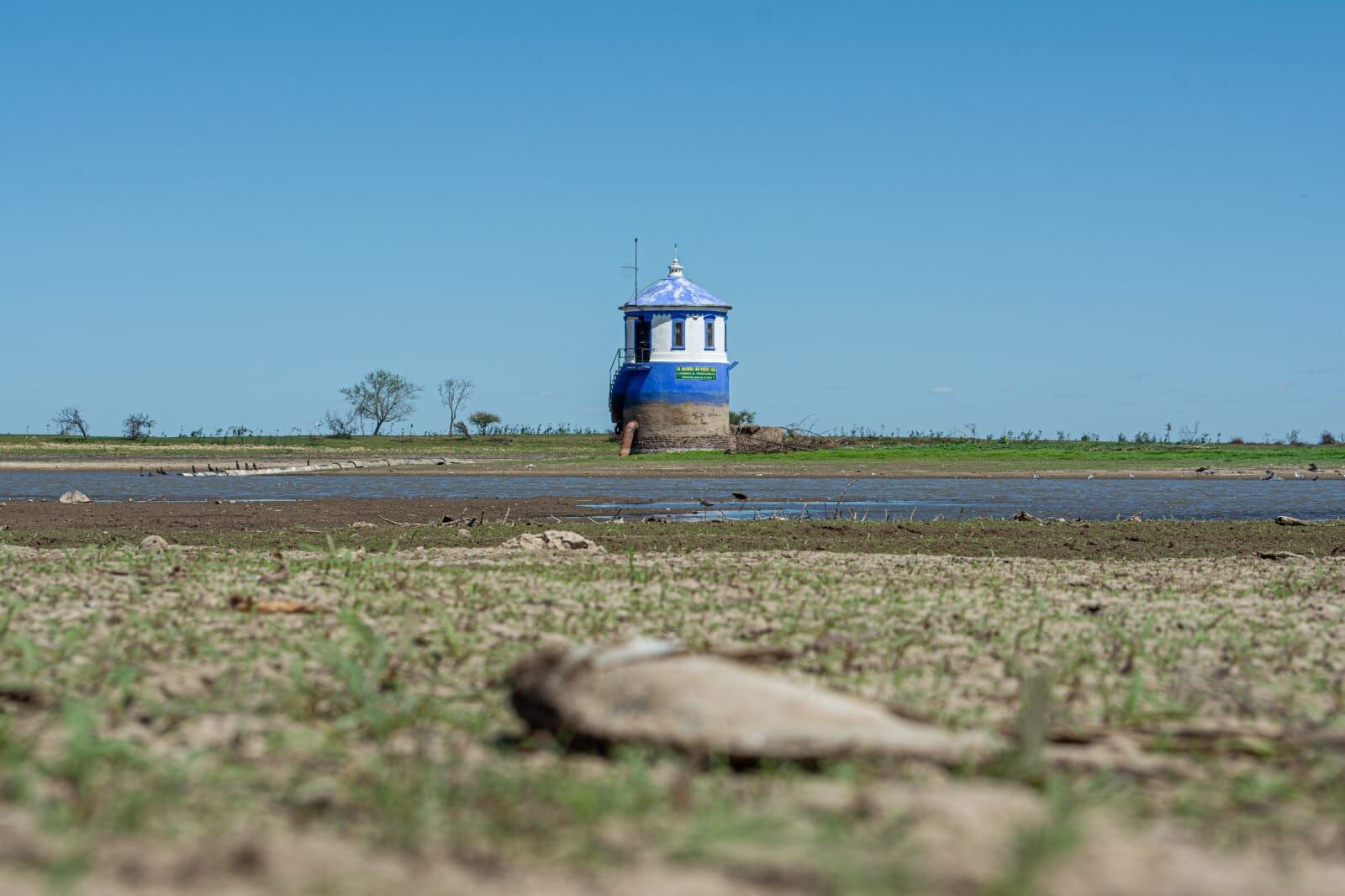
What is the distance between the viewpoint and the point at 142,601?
29.1ft

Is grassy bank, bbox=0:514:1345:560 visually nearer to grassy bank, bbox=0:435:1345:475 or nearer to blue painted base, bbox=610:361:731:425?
grassy bank, bbox=0:435:1345:475

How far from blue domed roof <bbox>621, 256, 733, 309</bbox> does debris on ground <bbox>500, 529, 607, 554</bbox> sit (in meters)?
41.7

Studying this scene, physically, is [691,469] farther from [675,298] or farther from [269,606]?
[269,606]

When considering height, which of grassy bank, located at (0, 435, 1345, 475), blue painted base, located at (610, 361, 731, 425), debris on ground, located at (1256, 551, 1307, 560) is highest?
blue painted base, located at (610, 361, 731, 425)

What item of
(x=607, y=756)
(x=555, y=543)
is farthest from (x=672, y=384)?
(x=607, y=756)

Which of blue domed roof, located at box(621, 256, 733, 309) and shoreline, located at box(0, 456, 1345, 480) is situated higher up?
blue domed roof, located at box(621, 256, 733, 309)

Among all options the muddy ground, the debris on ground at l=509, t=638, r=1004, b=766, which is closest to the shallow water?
the muddy ground

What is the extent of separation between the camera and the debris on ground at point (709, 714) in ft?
17.0

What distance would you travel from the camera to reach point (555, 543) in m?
14.7

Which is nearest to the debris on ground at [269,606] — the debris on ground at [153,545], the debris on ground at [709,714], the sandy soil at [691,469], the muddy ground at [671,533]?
the debris on ground at [709,714]

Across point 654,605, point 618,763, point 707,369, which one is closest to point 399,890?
point 618,763

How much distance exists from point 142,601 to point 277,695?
3.01 metres

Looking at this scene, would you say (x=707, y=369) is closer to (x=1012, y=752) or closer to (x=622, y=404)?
(x=622, y=404)

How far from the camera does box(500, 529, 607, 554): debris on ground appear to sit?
47.7 feet
